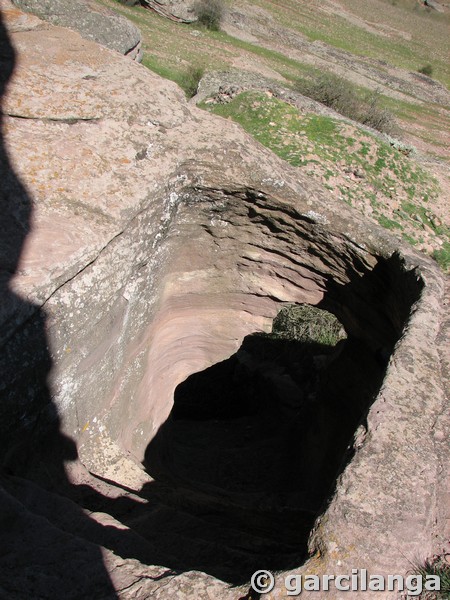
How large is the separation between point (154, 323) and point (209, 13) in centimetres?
2048

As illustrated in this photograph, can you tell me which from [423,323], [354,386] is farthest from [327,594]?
[354,386]

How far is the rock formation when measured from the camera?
2.89 m

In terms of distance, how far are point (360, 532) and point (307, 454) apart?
189 inches

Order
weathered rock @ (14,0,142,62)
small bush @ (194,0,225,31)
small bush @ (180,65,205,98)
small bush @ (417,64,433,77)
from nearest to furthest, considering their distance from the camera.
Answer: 1. weathered rock @ (14,0,142,62)
2. small bush @ (180,65,205,98)
3. small bush @ (194,0,225,31)
4. small bush @ (417,64,433,77)

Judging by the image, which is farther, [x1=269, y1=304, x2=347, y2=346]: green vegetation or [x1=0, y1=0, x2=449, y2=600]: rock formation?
[x1=269, y1=304, x2=347, y2=346]: green vegetation

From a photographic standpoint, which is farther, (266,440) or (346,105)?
(346,105)

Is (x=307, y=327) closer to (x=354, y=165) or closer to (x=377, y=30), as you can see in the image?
(x=354, y=165)

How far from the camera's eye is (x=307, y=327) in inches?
509

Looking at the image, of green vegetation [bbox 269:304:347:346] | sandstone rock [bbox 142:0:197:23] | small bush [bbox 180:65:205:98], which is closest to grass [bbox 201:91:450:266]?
small bush [bbox 180:65:205:98]

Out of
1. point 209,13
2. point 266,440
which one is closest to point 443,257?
point 266,440

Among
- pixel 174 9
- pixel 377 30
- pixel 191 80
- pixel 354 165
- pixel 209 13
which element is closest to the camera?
pixel 354 165

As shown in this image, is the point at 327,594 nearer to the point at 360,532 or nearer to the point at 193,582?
the point at 360,532

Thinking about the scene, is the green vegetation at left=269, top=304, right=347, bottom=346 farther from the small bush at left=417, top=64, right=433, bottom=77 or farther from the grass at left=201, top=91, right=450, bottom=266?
the small bush at left=417, top=64, right=433, bottom=77

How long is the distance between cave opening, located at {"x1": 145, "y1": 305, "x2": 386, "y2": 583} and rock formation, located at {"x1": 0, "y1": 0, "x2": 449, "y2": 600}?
52mm
